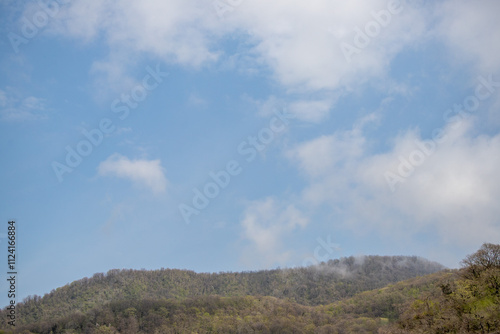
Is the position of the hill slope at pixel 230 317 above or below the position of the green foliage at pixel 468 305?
above

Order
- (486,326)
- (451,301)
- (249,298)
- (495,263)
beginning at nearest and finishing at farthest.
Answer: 1. (486,326)
2. (451,301)
3. (495,263)
4. (249,298)

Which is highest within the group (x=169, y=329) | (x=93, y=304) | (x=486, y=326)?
(x=93, y=304)

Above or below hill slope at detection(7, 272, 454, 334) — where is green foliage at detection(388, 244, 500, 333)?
below

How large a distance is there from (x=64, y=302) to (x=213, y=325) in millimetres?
100518

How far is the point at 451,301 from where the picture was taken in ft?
197

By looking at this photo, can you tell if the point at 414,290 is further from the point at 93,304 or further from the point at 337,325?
the point at 93,304

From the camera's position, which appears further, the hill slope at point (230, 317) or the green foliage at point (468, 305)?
the hill slope at point (230, 317)

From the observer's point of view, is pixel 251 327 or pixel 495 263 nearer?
pixel 495 263

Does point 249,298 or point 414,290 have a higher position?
point 249,298

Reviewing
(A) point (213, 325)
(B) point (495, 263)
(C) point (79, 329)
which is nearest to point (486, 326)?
(B) point (495, 263)

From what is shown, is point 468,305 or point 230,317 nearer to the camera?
point 468,305

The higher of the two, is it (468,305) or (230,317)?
(230,317)

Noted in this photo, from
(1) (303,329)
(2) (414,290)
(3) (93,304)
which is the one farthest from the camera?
(3) (93,304)

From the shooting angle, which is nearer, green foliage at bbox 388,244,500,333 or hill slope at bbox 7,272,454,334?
green foliage at bbox 388,244,500,333
